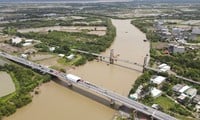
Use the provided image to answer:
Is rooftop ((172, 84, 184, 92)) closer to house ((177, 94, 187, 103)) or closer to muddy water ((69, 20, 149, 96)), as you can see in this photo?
house ((177, 94, 187, 103))

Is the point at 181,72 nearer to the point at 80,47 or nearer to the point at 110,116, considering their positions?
the point at 110,116

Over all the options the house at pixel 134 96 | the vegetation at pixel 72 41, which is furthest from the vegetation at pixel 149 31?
the house at pixel 134 96

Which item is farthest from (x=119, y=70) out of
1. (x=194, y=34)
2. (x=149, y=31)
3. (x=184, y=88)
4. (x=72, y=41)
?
(x=149, y=31)

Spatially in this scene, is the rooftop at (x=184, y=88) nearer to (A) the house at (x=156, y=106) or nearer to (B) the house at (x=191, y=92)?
(B) the house at (x=191, y=92)

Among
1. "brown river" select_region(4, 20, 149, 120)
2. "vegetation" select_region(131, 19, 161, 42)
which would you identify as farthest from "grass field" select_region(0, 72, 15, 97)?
"vegetation" select_region(131, 19, 161, 42)

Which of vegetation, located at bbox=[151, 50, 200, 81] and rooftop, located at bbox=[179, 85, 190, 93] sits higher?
vegetation, located at bbox=[151, 50, 200, 81]

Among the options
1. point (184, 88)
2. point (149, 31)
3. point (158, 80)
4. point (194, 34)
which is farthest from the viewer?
point (149, 31)

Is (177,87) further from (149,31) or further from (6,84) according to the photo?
(149,31)
